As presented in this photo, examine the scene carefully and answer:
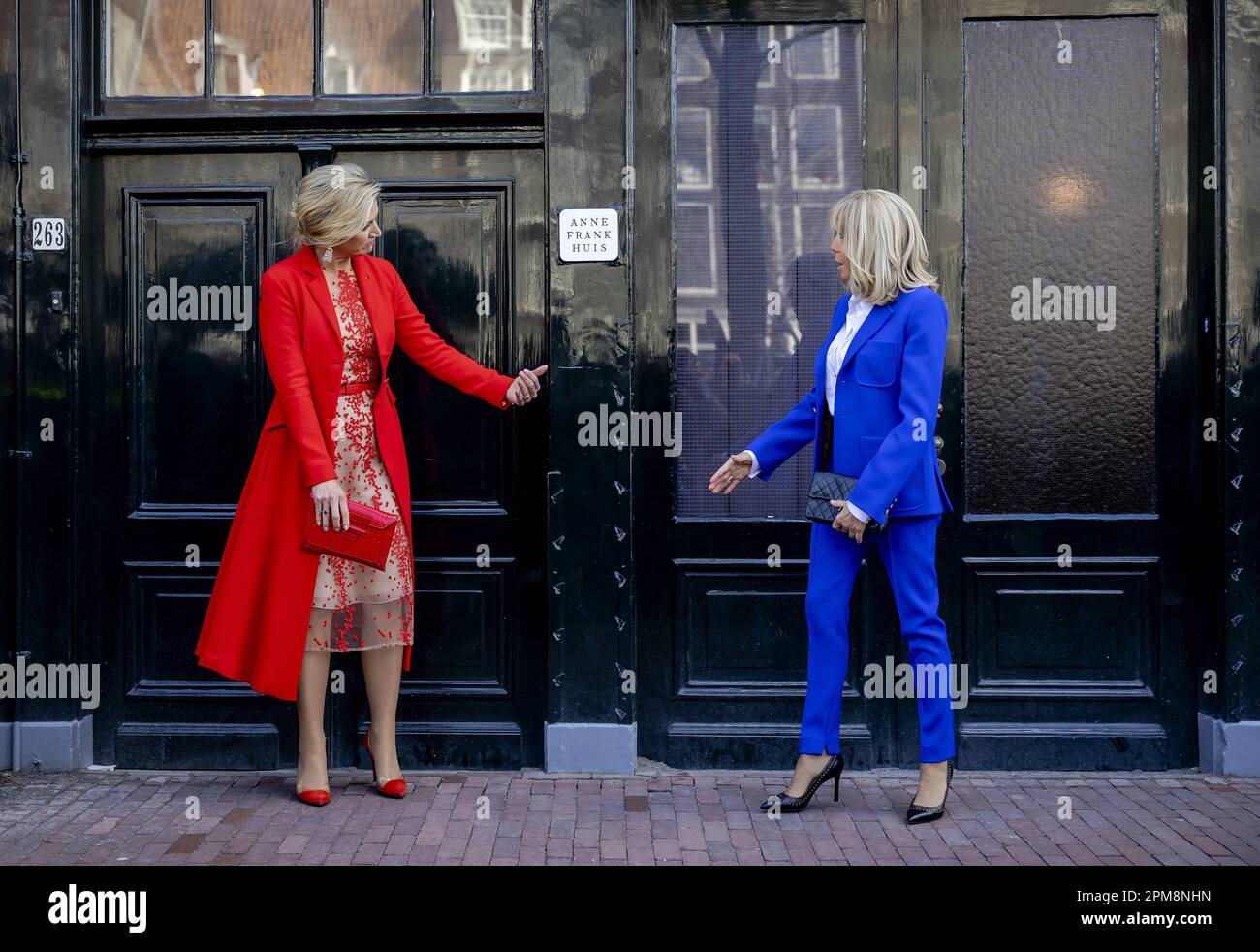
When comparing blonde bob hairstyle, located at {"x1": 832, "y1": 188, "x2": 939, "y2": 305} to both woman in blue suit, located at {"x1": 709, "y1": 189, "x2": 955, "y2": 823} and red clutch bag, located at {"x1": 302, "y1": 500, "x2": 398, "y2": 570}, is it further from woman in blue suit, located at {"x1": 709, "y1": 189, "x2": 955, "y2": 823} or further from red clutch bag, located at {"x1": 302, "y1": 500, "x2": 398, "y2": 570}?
red clutch bag, located at {"x1": 302, "y1": 500, "x2": 398, "y2": 570}

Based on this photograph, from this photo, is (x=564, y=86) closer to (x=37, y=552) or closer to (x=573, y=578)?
(x=573, y=578)

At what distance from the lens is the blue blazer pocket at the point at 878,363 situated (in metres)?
4.29

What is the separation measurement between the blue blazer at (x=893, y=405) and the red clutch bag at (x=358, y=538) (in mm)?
1603

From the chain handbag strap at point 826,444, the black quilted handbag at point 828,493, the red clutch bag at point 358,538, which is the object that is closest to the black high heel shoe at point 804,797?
the black quilted handbag at point 828,493

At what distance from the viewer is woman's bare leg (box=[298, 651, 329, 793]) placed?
4.68 meters

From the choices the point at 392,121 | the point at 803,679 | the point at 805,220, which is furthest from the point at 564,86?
the point at 803,679

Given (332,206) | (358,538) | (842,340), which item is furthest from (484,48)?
(358,538)

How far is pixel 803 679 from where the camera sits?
A: 5211mm

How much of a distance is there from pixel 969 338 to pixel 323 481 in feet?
8.97

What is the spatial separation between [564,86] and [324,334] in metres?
1.47

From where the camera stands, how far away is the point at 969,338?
5.24 metres

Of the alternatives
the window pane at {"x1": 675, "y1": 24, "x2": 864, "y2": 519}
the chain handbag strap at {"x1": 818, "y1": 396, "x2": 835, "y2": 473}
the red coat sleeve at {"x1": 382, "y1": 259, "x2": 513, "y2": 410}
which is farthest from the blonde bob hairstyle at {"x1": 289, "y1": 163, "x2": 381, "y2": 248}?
the chain handbag strap at {"x1": 818, "y1": 396, "x2": 835, "y2": 473}

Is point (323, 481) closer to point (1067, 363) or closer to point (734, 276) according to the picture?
point (734, 276)

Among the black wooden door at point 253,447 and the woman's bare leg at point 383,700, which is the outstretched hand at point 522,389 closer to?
the black wooden door at point 253,447
